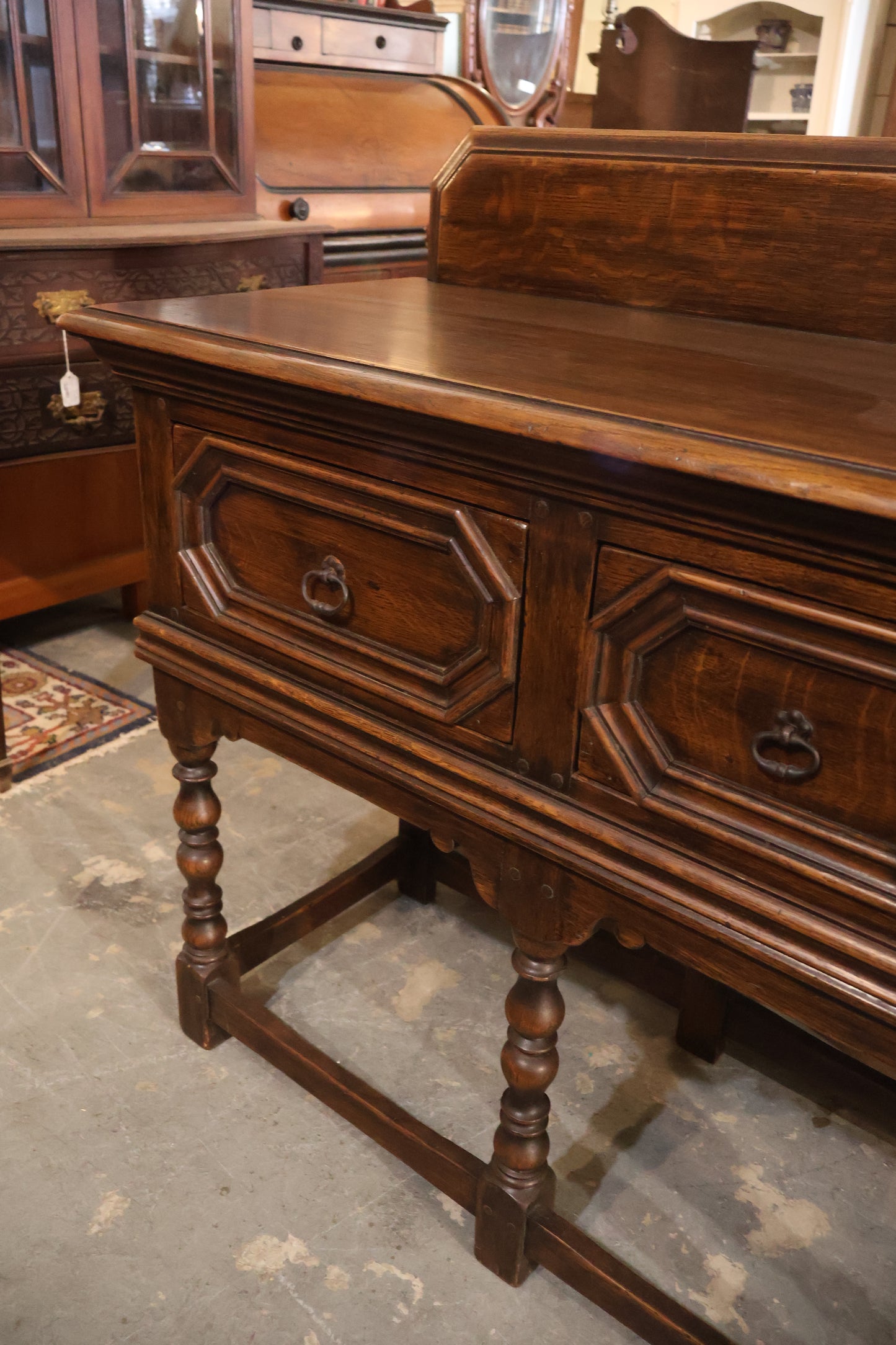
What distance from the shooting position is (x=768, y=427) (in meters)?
0.81

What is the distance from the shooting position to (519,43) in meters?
4.58

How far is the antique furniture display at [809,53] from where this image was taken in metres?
5.14

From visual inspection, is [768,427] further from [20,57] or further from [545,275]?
[20,57]

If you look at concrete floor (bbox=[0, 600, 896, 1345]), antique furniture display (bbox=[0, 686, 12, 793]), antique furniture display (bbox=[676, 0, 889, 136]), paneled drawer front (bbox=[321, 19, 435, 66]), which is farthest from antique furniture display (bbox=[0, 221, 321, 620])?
antique furniture display (bbox=[676, 0, 889, 136])

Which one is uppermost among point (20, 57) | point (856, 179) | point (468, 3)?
point (468, 3)

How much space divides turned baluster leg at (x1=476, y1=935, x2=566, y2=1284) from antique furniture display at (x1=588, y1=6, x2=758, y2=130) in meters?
2.55

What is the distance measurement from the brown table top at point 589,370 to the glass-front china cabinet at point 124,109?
4.08 feet

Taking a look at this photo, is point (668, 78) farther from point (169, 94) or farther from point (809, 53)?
point (809, 53)

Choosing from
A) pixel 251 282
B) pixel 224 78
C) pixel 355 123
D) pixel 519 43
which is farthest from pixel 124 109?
pixel 519 43

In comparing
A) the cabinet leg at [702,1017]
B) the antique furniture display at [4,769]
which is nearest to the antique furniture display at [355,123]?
the antique furniture display at [4,769]

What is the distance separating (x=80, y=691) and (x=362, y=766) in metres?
1.80

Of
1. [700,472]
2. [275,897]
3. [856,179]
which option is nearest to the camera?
[700,472]

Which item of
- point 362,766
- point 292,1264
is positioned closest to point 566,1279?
point 292,1264

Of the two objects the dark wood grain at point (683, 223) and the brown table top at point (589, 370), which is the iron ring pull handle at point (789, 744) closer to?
the brown table top at point (589, 370)
